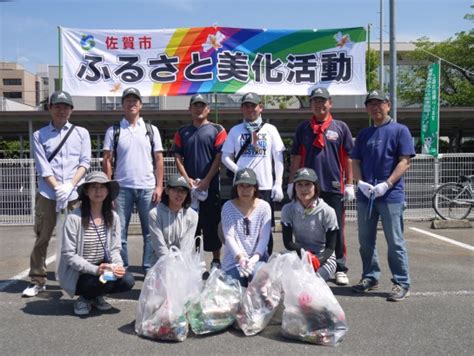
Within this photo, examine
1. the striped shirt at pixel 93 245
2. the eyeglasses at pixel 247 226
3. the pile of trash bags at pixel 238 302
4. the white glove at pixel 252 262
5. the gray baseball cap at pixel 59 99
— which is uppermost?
the gray baseball cap at pixel 59 99

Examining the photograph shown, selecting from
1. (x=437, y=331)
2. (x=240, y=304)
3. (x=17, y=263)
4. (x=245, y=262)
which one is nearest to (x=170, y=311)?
(x=240, y=304)

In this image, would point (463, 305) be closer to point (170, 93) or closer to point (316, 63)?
point (316, 63)

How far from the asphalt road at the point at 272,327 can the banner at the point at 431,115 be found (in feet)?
19.7

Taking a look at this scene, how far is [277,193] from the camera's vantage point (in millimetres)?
A: 4871

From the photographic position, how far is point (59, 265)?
402cm

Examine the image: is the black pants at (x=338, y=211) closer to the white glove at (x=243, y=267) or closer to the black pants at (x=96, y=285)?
the white glove at (x=243, y=267)

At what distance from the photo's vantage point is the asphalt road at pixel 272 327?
3.30 metres

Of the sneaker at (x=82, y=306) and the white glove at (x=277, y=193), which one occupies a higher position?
the white glove at (x=277, y=193)

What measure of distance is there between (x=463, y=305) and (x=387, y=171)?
1.36 metres

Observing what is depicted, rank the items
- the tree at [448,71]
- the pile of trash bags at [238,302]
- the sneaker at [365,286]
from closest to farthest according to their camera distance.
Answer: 1. the pile of trash bags at [238,302]
2. the sneaker at [365,286]
3. the tree at [448,71]

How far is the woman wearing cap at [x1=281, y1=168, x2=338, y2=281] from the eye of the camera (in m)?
4.25

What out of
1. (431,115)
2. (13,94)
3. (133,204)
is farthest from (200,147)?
(13,94)

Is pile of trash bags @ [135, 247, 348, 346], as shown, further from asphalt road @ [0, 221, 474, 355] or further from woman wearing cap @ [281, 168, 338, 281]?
woman wearing cap @ [281, 168, 338, 281]

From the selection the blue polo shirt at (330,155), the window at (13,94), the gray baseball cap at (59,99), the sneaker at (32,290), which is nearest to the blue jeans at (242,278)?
the blue polo shirt at (330,155)
